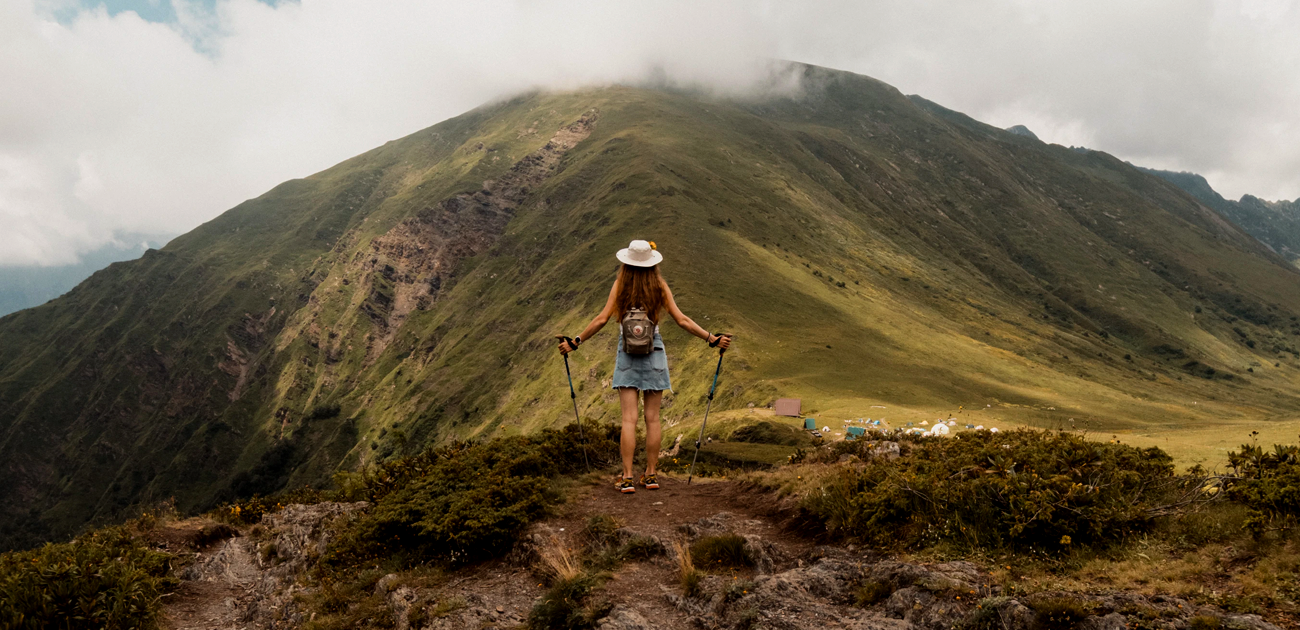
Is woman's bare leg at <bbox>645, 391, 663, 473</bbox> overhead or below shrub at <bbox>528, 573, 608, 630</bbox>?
overhead

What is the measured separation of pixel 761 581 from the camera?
6941 millimetres

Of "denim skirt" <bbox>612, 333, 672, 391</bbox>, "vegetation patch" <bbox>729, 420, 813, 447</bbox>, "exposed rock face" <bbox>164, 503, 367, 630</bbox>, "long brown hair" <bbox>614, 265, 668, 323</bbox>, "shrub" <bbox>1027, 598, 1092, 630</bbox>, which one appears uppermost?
"long brown hair" <bbox>614, 265, 668, 323</bbox>

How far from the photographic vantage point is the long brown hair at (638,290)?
1088cm

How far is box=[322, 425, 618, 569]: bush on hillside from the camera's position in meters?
9.19

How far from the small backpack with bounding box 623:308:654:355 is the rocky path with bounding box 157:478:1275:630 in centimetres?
255

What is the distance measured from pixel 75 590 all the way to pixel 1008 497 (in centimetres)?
1088

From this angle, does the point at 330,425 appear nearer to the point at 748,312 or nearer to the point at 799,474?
the point at 748,312

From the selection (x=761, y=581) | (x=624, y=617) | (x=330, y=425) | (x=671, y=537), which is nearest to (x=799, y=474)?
(x=671, y=537)

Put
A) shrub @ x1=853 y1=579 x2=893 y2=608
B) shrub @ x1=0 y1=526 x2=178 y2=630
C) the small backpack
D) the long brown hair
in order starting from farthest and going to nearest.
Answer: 1. the long brown hair
2. the small backpack
3. shrub @ x1=0 y1=526 x2=178 y2=630
4. shrub @ x1=853 y1=579 x2=893 y2=608

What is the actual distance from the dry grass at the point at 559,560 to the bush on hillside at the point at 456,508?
91 centimetres

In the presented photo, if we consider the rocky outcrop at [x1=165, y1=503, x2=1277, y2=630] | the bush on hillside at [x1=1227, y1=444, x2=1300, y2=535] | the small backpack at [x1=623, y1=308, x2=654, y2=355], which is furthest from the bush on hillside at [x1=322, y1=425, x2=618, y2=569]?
the bush on hillside at [x1=1227, y1=444, x2=1300, y2=535]

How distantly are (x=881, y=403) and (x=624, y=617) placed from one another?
48683 millimetres

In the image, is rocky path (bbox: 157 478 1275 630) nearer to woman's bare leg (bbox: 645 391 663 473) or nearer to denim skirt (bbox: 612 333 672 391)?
woman's bare leg (bbox: 645 391 663 473)

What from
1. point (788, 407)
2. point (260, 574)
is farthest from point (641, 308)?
point (788, 407)
